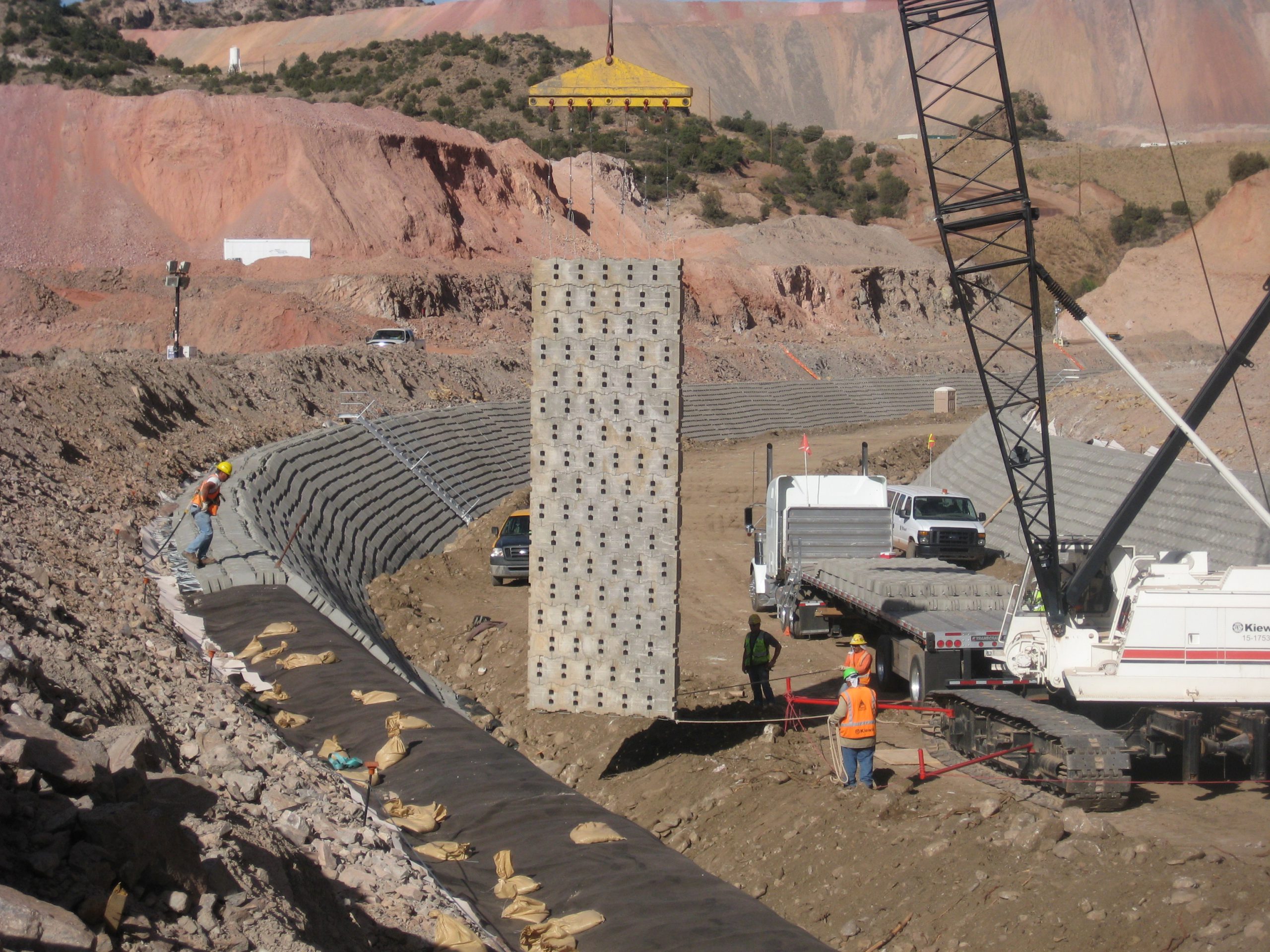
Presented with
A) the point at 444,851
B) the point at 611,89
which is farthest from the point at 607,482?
the point at 611,89

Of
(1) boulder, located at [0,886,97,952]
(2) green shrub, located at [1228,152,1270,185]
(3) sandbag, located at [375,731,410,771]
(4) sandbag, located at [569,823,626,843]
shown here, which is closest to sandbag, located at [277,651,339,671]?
(3) sandbag, located at [375,731,410,771]

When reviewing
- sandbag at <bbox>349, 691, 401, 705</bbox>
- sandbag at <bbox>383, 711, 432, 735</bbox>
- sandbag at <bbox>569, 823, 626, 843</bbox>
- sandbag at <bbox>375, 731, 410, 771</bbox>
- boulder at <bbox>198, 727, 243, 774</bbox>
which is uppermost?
boulder at <bbox>198, 727, 243, 774</bbox>

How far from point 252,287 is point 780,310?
110ft

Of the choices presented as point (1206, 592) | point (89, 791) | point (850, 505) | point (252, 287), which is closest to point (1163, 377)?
point (850, 505)

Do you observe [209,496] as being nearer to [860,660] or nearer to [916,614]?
[860,660]

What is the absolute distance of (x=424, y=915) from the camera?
25.3ft

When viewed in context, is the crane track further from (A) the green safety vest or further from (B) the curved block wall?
(B) the curved block wall

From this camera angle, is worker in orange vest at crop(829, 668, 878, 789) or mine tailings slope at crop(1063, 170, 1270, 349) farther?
mine tailings slope at crop(1063, 170, 1270, 349)

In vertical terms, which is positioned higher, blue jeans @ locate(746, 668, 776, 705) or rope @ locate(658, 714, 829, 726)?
blue jeans @ locate(746, 668, 776, 705)

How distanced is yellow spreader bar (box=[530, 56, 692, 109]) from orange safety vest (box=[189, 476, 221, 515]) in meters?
7.94

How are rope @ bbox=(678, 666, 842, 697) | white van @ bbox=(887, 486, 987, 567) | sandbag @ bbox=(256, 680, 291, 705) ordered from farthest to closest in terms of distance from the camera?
white van @ bbox=(887, 486, 987, 567) → rope @ bbox=(678, 666, 842, 697) → sandbag @ bbox=(256, 680, 291, 705)

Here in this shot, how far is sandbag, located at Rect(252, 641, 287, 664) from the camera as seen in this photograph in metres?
12.9

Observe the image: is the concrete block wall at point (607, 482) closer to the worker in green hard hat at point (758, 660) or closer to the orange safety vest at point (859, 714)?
the worker in green hard hat at point (758, 660)

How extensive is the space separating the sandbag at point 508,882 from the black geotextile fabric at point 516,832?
0.18 feet
